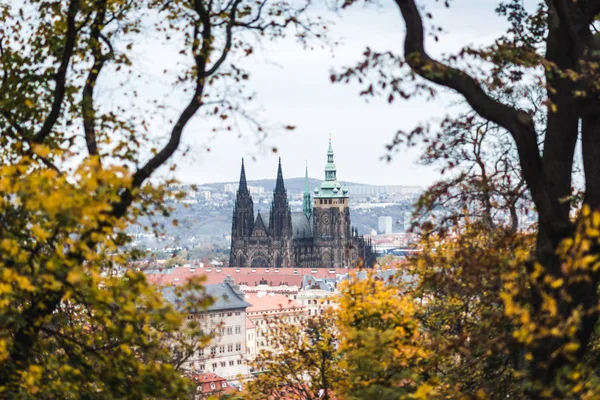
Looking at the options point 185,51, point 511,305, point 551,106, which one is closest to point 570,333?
point 511,305

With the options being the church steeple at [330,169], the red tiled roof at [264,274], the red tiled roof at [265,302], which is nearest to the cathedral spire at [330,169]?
the church steeple at [330,169]

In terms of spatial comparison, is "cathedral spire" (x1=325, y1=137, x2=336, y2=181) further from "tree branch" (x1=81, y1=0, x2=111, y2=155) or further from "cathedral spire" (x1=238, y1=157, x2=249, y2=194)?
"tree branch" (x1=81, y1=0, x2=111, y2=155)

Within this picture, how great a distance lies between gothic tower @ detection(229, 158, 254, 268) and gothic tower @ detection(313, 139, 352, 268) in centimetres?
833

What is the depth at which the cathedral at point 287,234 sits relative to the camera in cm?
14175

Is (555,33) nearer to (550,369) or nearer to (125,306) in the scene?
(550,369)

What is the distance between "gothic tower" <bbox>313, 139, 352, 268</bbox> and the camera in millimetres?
141250

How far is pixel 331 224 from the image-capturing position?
142m

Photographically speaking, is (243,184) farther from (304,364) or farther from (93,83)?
(93,83)

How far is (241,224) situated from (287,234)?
19.6 ft

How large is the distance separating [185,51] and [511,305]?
13.2 feet

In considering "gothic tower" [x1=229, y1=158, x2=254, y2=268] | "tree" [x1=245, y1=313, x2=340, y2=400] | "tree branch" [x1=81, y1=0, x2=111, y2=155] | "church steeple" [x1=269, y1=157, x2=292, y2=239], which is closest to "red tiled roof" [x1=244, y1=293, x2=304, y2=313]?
"church steeple" [x1=269, y1=157, x2=292, y2=239]

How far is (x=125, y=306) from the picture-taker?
24.7ft

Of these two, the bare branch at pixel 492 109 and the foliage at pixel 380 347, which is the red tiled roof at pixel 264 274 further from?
the bare branch at pixel 492 109

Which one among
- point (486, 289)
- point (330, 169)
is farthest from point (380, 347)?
point (330, 169)
